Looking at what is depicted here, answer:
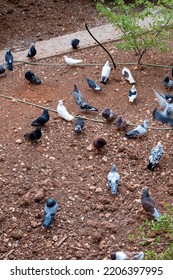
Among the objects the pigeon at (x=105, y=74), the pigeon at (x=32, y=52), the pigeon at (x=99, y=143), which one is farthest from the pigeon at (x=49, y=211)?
the pigeon at (x=32, y=52)

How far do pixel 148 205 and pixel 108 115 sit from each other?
123cm

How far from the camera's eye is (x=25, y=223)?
399cm

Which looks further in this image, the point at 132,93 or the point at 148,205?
the point at 132,93

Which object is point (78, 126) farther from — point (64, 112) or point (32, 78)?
point (32, 78)

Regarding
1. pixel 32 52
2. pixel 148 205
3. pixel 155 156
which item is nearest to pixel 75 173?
pixel 155 156

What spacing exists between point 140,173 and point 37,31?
130 inches

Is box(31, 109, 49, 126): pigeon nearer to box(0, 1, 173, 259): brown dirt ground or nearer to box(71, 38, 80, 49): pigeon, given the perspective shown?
box(0, 1, 173, 259): brown dirt ground

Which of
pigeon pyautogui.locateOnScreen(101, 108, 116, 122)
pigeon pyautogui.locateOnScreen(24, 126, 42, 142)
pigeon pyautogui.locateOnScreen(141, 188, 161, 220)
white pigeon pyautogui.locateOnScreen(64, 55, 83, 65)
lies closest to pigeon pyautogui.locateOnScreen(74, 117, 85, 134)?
pigeon pyautogui.locateOnScreen(101, 108, 116, 122)

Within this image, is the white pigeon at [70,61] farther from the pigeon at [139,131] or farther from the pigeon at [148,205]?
the pigeon at [148,205]

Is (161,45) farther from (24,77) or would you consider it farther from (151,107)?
(24,77)

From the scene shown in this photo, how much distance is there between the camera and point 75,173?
175 inches

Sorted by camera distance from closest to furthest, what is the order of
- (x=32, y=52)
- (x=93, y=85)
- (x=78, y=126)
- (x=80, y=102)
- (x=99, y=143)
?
(x=99, y=143), (x=78, y=126), (x=80, y=102), (x=93, y=85), (x=32, y=52)

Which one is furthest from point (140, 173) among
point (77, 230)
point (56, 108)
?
point (56, 108)

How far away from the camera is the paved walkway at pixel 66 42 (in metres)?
6.32
